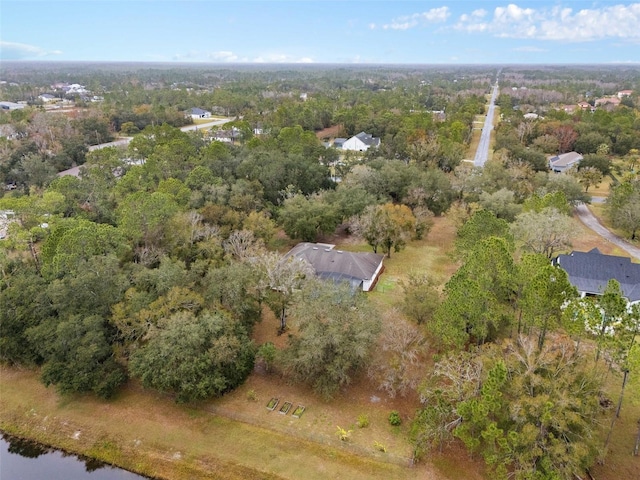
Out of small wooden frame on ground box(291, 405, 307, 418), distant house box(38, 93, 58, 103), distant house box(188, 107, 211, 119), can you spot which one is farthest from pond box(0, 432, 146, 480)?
distant house box(38, 93, 58, 103)

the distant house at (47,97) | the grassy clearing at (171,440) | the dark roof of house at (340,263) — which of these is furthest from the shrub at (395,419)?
the distant house at (47,97)

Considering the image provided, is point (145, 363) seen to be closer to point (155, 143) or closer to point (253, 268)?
point (253, 268)

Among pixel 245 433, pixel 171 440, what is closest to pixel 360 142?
pixel 245 433

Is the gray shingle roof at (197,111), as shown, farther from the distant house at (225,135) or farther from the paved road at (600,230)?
the paved road at (600,230)

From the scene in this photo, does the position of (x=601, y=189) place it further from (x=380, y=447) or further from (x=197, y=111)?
(x=197, y=111)

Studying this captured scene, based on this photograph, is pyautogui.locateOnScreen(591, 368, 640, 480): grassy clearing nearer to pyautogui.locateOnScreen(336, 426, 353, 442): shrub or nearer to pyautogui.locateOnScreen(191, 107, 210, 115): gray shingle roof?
pyautogui.locateOnScreen(336, 426, 353, 442): shrub

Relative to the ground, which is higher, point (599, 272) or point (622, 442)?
point (599, 272)

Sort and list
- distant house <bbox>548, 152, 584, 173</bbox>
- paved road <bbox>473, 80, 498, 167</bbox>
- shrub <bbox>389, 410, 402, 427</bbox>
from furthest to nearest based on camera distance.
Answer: paved road <bbox>473, 80, 498, 167</bbox>, distant house <bbox>548, 152, 584, 173</bbox>, shrub <bbox>389, 410, 402, 427</bbox>
